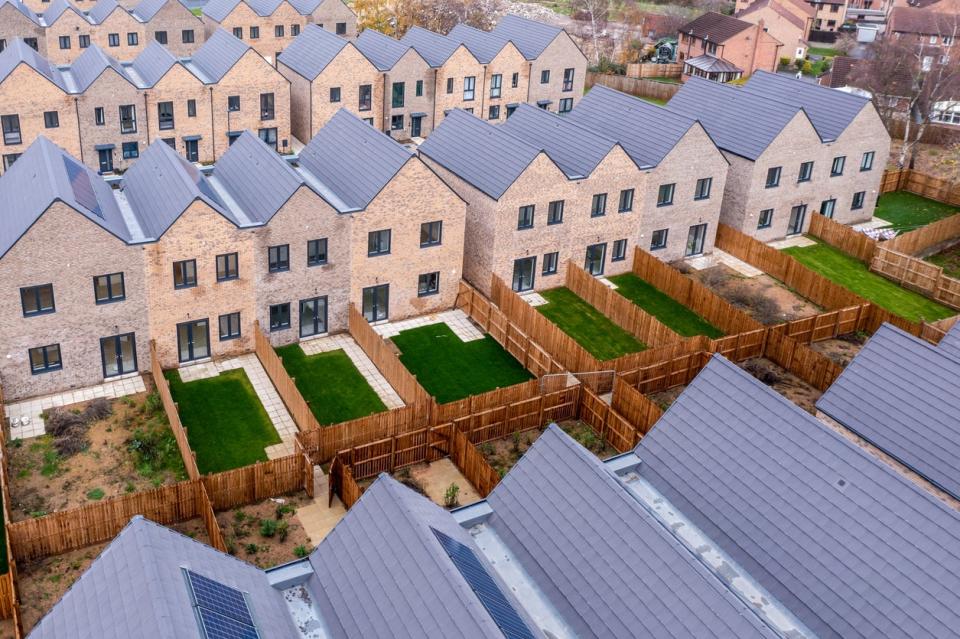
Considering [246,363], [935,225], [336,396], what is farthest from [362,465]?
[935,225]

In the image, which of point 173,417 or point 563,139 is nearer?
point 173,417

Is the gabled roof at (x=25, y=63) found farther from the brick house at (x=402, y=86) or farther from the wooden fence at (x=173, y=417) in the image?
the wooden fence at (x=173, y=417)

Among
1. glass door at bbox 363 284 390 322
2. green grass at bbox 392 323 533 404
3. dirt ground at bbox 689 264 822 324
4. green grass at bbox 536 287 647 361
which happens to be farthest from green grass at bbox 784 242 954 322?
glass door at bbox 363 284 390 322

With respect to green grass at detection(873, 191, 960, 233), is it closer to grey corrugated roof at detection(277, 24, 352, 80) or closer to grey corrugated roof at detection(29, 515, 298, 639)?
grey corrugated roof at detection(277, 24, 352, 80)

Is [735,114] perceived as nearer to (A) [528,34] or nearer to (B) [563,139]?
(B) [563,139]

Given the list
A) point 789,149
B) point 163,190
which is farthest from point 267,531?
point 789,149

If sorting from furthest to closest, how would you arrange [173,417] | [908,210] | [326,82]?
[326,82] → [908,210] → [173,417]
